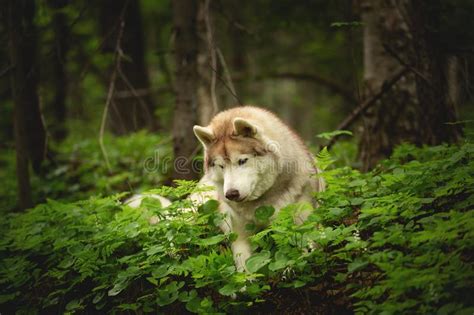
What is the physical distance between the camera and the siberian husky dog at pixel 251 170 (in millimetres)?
4285

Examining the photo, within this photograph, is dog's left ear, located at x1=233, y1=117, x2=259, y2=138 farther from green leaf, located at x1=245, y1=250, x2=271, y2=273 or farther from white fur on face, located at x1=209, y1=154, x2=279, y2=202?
green leaf, located at x1=245, y1=250, x2=271, y2=273

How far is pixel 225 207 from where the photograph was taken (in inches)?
176

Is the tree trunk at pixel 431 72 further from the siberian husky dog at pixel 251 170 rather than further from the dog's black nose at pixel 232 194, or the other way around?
the dog's black nose at pixel 232 194

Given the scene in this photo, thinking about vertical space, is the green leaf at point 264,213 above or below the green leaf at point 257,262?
above

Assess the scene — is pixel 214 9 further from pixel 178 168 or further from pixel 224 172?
pixel 224 172

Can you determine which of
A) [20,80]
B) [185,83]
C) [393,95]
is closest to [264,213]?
[185,83]

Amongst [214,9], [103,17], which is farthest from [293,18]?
[103,17]

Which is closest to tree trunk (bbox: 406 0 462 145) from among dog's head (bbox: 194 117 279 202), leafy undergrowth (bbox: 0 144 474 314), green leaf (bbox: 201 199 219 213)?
leafy undergrowth (bbox: 0 144 474 314)

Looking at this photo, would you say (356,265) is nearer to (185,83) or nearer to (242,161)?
(242,161)

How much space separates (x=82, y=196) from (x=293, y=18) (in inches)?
216

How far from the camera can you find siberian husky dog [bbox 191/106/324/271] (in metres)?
4.29

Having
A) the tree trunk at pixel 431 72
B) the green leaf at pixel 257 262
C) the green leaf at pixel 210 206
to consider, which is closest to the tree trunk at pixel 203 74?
the green leaf at pixel 210 206

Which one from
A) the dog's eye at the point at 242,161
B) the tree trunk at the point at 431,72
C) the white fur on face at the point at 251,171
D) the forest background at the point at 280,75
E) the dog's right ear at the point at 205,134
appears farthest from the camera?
the tree trunk at the point at 431,72

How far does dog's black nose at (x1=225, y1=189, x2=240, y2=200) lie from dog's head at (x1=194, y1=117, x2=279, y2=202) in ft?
0.33
